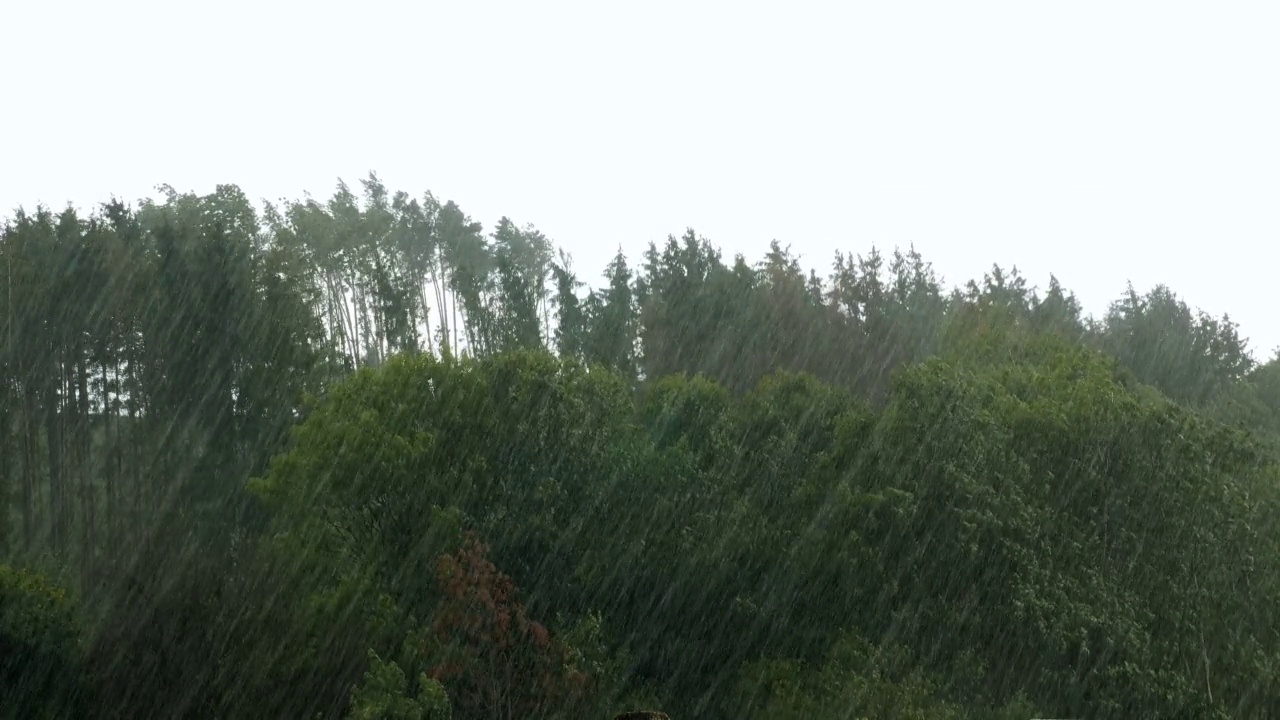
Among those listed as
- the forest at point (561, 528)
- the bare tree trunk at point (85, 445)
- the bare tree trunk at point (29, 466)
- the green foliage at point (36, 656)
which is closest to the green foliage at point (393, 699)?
the forest at point (561, 528)

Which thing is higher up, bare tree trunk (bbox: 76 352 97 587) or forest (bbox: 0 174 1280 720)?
bare tree trunk (bbox: 76 352 97 587)

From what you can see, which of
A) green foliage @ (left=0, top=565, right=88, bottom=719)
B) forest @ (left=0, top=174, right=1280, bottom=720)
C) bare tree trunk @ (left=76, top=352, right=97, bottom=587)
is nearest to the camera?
green foliage @ (left=0, top=565, right=88, bottom=719)

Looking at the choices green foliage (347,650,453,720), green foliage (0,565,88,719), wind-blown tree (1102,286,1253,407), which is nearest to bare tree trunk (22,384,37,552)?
green foliage (0,565,88,719)

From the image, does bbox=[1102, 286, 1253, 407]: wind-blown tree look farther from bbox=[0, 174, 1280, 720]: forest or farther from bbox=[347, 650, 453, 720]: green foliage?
bbox=[347, 650, 453, 720]: green foliage

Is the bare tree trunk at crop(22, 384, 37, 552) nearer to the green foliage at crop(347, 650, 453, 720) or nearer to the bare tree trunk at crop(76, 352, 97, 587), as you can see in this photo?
the bare tree trunk at crop(76, 352, 97, 587)

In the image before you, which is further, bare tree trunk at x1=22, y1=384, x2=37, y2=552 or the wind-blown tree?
the wind-blown tree

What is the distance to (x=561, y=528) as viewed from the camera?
30.9 m

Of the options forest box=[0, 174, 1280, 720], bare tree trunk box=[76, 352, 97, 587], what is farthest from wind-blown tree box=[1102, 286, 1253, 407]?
bare tree trunk box=[76, 352, 97, 587]

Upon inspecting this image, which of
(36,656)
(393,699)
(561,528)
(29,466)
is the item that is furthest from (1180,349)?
(36,656)

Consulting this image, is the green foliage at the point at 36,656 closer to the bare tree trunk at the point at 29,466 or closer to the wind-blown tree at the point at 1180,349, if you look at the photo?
the bare tree trunk at the point at 29,466

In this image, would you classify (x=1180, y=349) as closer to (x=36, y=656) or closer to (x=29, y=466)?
(x=29, y=466)

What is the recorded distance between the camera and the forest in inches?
1054

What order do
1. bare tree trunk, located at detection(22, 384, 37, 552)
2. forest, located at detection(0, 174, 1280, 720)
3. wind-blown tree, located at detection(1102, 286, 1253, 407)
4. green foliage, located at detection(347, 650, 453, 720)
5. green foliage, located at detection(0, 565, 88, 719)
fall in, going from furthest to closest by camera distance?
wind-blown tree, located at detection(1102, 286, 1253, 407) → bare tree trunk, located at detection(22, 384, 37, 552) → forest, located at detection(0, 174, 1280, 720) → green foliage, located at detection(0, 565, 88, 719) → green foliage, located at detection(347, 650, 453, 720)

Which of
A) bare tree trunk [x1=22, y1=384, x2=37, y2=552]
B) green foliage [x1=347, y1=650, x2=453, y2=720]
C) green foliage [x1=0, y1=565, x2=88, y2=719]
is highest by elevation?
bare tree trunk [x1=22, y1=384, x2=37, y2=552]
